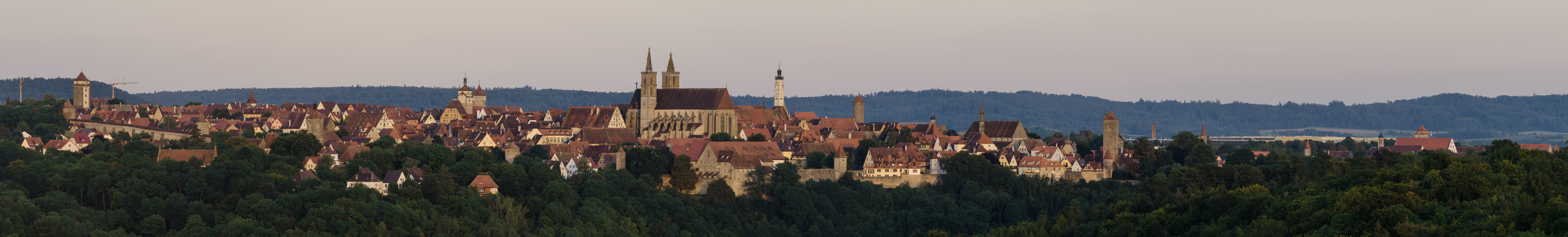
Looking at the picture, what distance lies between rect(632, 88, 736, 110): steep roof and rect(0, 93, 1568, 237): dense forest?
18.9 m

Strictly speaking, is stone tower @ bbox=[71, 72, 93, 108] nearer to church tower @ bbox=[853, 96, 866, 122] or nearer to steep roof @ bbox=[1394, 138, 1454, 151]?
church tower @ bbox=[853, 96, 866, 122]

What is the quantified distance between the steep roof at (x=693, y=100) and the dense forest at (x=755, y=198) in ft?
62.0

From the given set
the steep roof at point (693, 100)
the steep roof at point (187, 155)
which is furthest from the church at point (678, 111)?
the steep roof at point (187, 155)

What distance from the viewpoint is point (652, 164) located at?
78688mm

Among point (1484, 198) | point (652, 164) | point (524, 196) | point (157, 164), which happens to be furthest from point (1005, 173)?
point (157, 164)

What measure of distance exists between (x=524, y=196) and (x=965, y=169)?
77.0 feet

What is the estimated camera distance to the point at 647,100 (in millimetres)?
106562

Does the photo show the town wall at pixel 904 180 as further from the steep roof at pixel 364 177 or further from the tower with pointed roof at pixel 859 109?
the tower with pointed roof at pixel 859 109

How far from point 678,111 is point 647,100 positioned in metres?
2.46

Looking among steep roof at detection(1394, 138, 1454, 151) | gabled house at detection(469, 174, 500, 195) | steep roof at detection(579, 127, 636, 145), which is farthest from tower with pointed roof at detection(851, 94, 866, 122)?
gabled house at detection(469, 174, 500, 195)

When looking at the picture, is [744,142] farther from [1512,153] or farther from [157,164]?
[1512,153]

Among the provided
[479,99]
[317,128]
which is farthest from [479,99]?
[317,128]

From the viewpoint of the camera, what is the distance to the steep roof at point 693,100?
343ft

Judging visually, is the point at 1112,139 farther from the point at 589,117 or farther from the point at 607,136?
the point at 589,117
